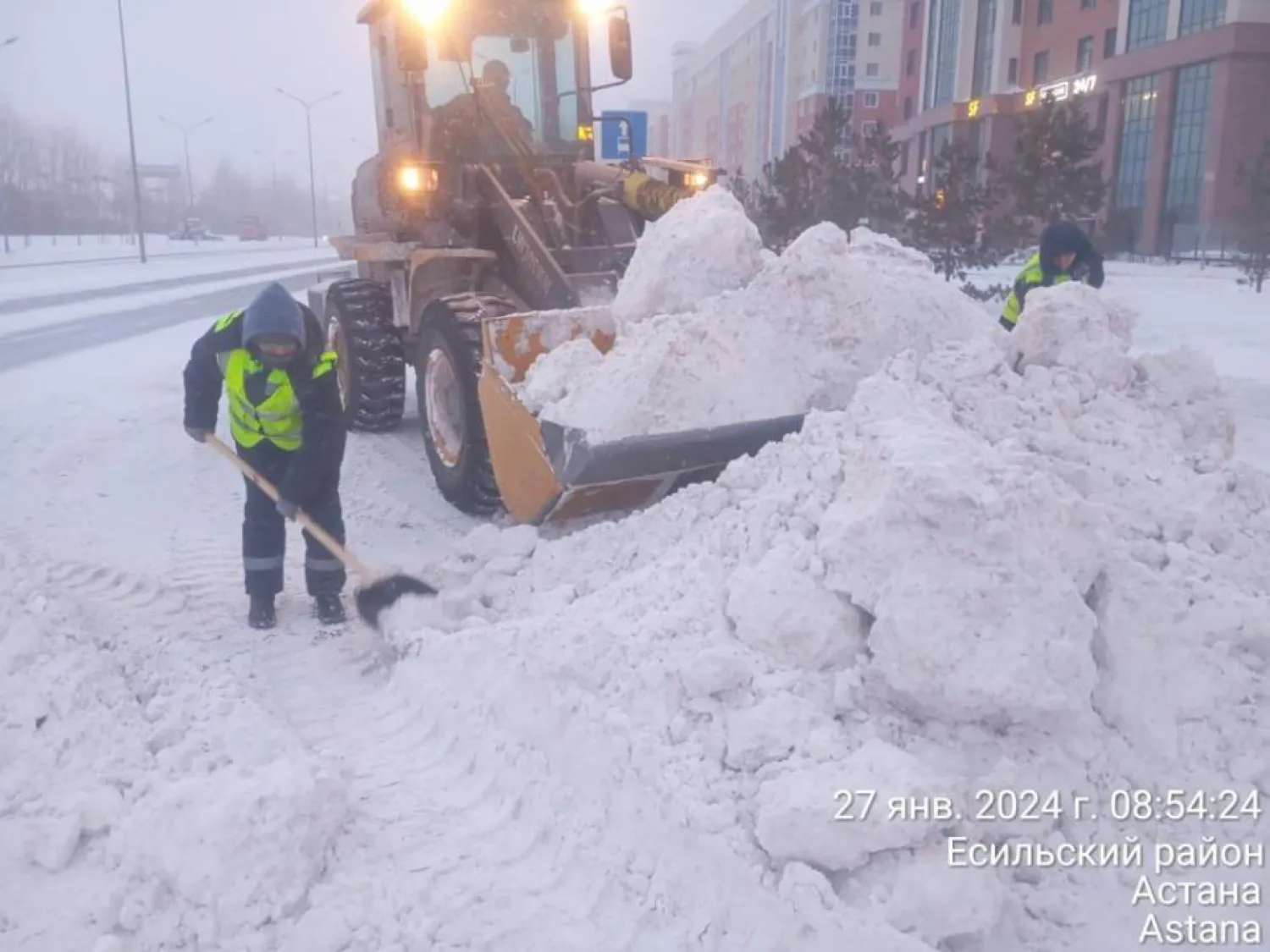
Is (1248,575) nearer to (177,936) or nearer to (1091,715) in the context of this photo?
(1091,715)

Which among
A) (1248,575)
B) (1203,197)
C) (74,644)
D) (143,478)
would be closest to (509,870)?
(74,644)

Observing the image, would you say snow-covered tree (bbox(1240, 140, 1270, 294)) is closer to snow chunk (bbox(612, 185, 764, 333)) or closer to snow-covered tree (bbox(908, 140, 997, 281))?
snow-covered tree (bbox(908, 140, 997, 281))

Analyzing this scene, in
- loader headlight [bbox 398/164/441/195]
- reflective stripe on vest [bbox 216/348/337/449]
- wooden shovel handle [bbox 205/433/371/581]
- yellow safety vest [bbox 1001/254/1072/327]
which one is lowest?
wooden shovel handle [bbox 205/433/371/581]

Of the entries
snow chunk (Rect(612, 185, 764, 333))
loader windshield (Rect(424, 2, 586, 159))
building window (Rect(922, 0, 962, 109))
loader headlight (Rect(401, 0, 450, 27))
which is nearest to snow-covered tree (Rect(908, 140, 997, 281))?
loader windshield (Rect(424, 2, 586, 159))

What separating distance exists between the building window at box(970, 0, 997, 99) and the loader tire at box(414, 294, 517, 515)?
1531 inches

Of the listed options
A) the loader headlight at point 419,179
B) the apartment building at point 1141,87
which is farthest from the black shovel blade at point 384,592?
the apartment building at point 1141,87

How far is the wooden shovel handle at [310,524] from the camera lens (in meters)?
4.42

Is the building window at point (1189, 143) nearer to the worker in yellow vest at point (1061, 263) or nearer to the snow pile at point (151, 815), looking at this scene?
the worker in yellow vest at point (1061, 263)

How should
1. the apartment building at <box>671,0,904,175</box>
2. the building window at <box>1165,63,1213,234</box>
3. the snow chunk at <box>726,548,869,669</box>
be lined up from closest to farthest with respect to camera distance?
the snow chunk at <box>726,548,869,669</box> → the building window at <box>1165,63,1213,234</box> → the apartment building at <box>671,0,904,175</box>

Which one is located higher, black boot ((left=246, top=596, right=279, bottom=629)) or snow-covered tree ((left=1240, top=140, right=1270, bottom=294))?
snow-covered tree ((left=1240, top=140, right=1270, bottom=294))

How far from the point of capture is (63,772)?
3135 mm

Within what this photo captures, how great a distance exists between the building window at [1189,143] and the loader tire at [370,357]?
97.1 ft

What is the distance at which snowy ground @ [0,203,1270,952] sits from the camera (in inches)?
99.8

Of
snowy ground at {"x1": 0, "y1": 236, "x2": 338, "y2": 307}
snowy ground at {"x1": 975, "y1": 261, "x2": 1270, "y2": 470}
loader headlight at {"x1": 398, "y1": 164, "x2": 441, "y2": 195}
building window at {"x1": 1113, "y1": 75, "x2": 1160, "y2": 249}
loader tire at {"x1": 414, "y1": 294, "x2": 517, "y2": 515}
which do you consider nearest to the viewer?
loader tire at {"x1": 414, "y1": 294, "x2": 517, "y2": 515}
